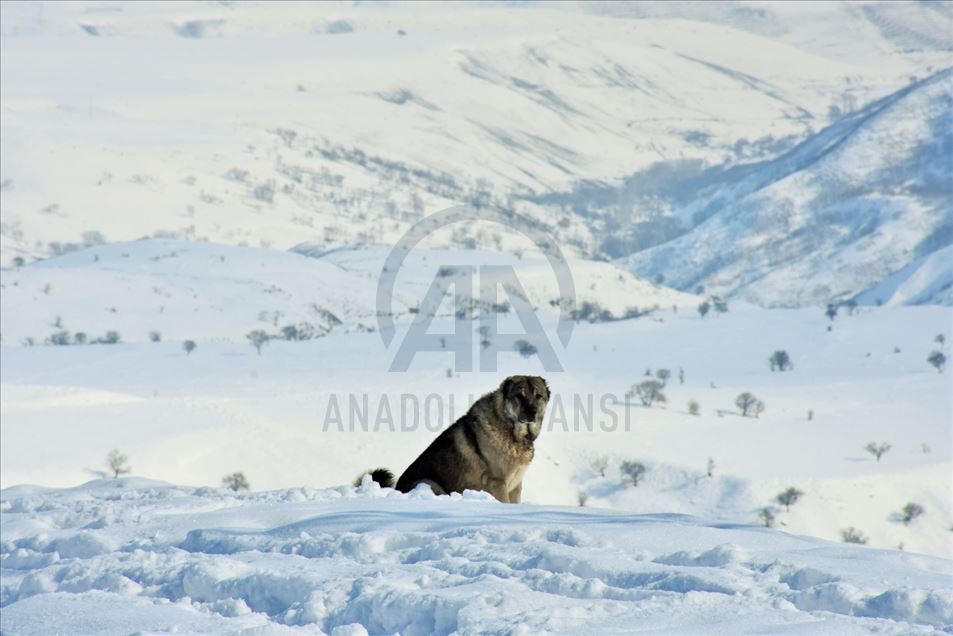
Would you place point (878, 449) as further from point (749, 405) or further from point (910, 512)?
point (749, 405)

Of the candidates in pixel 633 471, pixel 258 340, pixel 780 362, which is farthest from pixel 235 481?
pixel 780 362

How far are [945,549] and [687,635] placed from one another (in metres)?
57.3

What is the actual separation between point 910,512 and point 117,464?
39699mm

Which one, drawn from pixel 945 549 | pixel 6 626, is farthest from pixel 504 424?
pixel 945 549

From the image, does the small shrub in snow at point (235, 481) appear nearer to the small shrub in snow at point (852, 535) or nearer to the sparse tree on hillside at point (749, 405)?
the small shrub in snow at point (852, 535)

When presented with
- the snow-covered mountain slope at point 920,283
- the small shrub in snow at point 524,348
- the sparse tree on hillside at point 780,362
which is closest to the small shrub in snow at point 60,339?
the small shrub in snow at point 524,348

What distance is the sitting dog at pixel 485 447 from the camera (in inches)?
522

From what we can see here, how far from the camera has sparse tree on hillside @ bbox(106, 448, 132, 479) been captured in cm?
6009

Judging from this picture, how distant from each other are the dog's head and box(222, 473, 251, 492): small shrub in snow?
46.3m

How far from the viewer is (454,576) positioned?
887cm

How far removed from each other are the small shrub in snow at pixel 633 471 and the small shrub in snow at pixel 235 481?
20937 millimetres

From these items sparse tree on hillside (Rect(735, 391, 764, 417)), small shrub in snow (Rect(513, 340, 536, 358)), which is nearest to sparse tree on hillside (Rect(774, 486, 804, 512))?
sparse tree on hillside (Rect(735, 391, 764, 417))

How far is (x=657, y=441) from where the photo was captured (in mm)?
73688

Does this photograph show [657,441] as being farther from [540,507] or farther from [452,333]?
[540,507]
